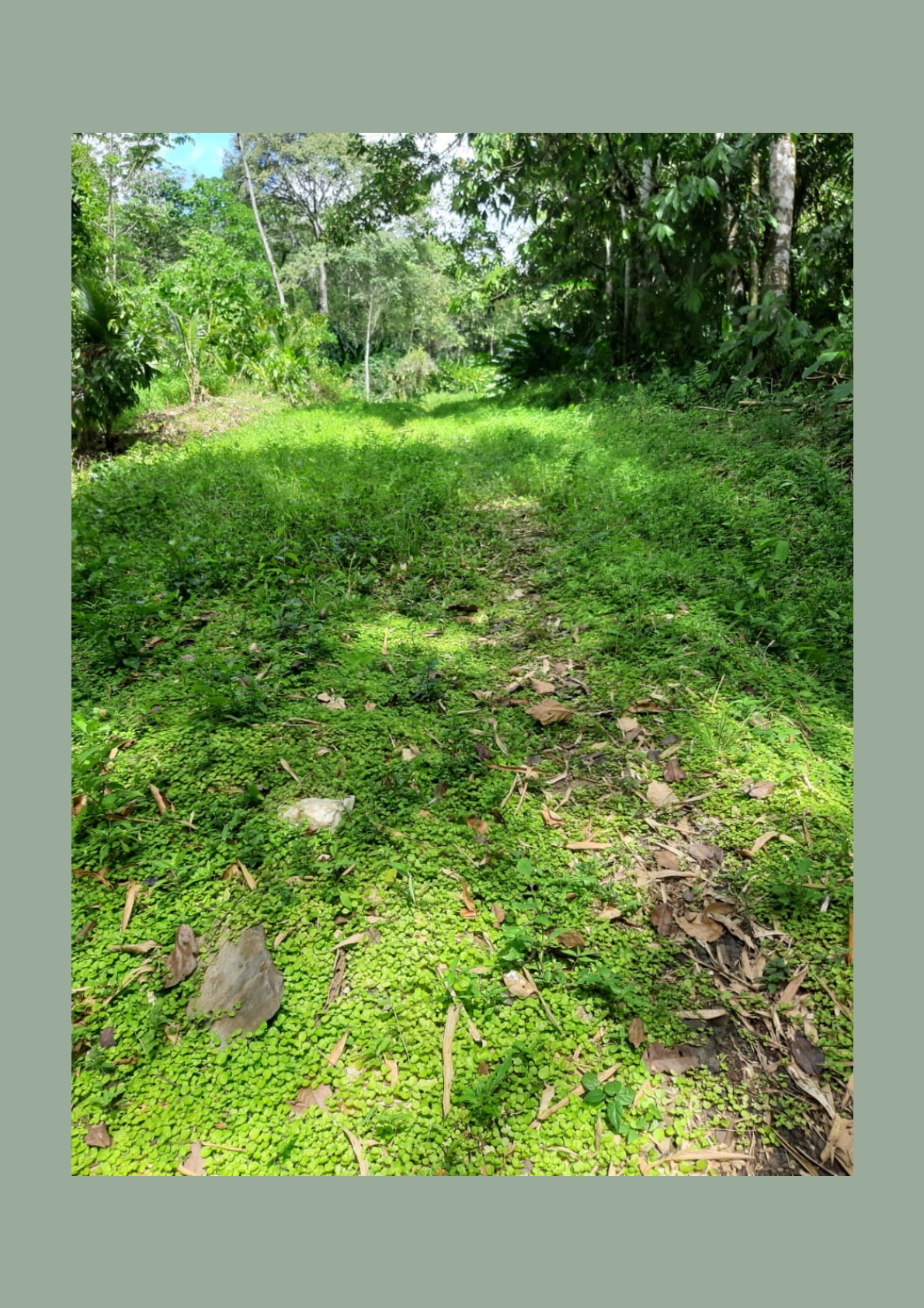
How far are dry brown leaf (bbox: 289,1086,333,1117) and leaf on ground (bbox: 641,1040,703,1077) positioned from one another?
797mm

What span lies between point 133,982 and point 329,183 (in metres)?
21.6

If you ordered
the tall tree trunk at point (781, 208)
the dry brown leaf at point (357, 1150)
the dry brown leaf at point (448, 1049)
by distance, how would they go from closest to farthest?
the dry brown leaf at point (357, 1150)
the dry brown leaf at point (448, 1049)
the tall tree trunk at point (781, 208)

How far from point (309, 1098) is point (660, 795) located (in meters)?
1.52

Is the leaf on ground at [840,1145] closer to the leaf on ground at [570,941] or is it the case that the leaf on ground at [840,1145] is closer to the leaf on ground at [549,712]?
the leaf on ground at [570,941]

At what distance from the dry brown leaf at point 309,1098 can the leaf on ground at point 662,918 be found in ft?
3.34

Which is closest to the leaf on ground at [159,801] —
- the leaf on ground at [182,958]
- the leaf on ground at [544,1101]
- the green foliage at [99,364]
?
the leaf on ground at [182,958]

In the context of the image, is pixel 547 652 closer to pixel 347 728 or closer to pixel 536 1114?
pixel 347 728

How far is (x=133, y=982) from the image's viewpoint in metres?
1.96

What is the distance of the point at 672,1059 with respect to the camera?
180cm

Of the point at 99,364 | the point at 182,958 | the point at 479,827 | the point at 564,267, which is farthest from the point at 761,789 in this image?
the point at 564,267

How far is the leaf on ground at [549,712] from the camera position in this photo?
2990mm

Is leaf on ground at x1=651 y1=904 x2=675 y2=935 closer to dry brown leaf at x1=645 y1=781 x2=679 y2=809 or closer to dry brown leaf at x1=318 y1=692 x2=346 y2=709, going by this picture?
dry brown leaf at x1=645 y1=781 x2=679 y2=809

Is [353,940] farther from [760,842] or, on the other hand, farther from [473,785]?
[760,842]

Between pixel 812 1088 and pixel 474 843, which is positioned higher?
pixel 474 843
